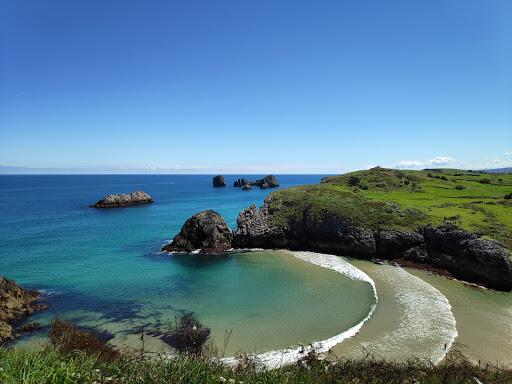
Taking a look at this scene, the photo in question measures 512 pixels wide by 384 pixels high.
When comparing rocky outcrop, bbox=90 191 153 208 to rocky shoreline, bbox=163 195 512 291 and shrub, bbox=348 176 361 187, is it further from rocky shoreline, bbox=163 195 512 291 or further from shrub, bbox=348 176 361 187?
shrub, bbox=348 176 361 187

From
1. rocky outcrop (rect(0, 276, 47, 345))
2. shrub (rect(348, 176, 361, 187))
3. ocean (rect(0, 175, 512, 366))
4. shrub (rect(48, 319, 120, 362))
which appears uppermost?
shrub (rect(348, 176, 361, 187))

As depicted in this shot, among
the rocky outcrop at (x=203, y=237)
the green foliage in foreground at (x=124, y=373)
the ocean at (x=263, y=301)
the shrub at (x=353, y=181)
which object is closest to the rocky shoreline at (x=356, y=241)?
the rocky outcrop at (x=203, y=237)

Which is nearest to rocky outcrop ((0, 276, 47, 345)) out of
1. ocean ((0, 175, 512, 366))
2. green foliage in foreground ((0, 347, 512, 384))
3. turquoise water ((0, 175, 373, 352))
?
ocean ((0, 175, 512, 366))

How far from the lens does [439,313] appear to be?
89.8 ft

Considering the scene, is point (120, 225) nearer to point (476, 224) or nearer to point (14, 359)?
point (476, 224)

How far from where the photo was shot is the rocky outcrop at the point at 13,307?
23.9 metres

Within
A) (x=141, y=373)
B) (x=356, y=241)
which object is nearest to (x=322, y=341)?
(x=141, y=373)

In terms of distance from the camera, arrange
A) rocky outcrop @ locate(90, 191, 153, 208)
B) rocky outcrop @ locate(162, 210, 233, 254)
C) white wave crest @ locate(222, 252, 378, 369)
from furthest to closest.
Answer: rocky outcrop @ locate(90, 191, 153, 208) → rocky outcrop @ locate(162, 210, 233, 254) → white wave crest @ locate(222, 252, 378, 369)

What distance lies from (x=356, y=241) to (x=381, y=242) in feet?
10.5

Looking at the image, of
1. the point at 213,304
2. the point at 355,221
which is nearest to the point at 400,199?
the point at 355,221

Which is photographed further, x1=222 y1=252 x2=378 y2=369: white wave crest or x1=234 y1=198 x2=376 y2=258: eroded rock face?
x1=234 y1=198 x2=376 y2=258: eroded rock face

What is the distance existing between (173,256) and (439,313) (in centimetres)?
3268

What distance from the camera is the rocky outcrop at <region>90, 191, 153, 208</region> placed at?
10412cm

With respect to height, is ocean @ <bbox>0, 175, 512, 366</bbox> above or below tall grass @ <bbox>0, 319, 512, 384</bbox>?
below
